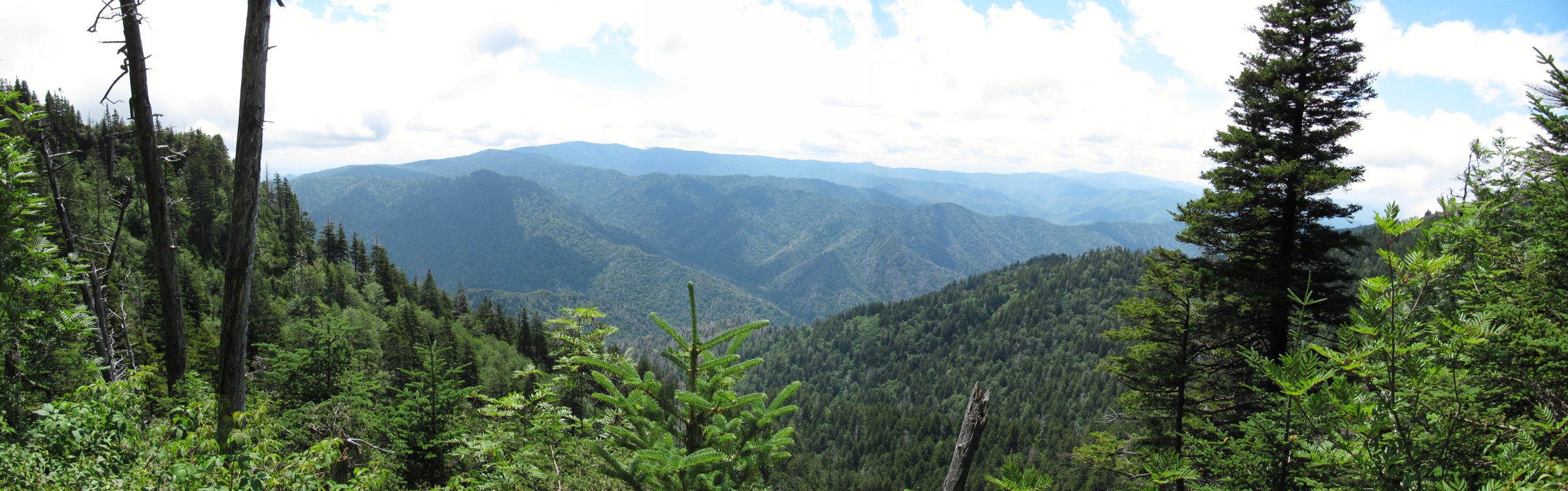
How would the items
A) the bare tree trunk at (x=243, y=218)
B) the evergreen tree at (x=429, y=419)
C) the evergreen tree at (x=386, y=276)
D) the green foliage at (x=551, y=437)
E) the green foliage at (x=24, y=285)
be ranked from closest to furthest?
the bare tree trunk at (x=243, y=218) → the green foliage at (x=24, y=285) → the green foliage at (x=551, y=437) → the evergreen tree at (x=429, y=419) → the evergreen tree at (x=386, y=276)

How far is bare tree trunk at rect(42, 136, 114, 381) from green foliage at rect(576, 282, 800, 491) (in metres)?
9.02

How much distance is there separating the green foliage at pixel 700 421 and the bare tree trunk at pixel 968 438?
4.56ft

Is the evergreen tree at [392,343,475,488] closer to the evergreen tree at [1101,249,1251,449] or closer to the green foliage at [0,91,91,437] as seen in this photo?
the green foliage at [0,91,91,437]

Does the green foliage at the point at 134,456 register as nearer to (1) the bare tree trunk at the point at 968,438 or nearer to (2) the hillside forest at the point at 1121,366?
(2) the hillside forest at the point at 1121,366

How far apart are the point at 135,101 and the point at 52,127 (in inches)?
3289

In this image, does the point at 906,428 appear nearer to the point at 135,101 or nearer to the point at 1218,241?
the point at 1218,241

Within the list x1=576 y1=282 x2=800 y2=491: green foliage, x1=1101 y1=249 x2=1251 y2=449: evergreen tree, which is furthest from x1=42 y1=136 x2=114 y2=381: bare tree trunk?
x1=1101 y1=249 x2=1251 y2=449: evergreen tree

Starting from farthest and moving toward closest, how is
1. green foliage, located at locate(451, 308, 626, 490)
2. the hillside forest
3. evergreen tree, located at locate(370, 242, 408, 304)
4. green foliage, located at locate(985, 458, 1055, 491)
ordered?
1. evergreen tree, located at locate(370, 242, 408, 304)
2. green foliage, located at locate(451, 308, 626, 490)
3. the hillside forest
4. green foliage, located at locate(985, 458, 1055, 491)

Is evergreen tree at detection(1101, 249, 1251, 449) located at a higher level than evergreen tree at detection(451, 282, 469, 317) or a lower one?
higher

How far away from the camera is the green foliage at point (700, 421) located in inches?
190

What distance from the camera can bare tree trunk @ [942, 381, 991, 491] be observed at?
15.9ft

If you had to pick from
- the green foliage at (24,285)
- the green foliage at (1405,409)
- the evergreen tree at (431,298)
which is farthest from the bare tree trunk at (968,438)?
the evergreen tree at (431,298)

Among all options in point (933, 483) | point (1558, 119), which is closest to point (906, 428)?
point (933, 483)

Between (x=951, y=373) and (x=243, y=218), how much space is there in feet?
478
